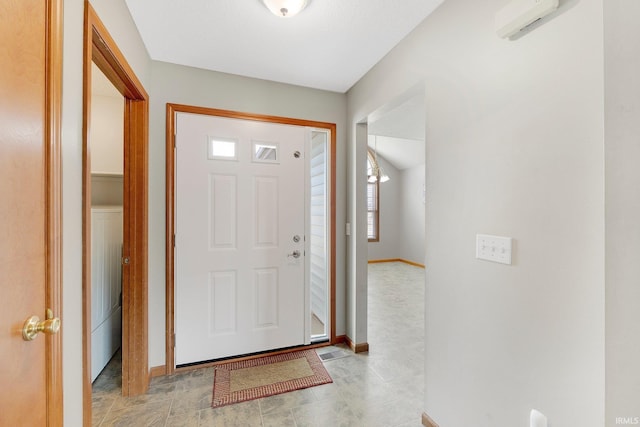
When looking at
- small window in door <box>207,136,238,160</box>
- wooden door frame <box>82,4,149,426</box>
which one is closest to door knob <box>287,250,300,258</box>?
small window in door <box>207,136,238,160</box>

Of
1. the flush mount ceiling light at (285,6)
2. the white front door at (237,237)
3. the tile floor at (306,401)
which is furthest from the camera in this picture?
the white front door at (237,237)

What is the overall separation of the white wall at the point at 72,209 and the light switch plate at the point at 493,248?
172 cm

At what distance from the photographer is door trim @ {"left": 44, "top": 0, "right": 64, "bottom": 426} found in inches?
32.5

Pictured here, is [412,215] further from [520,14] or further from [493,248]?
[520,14]

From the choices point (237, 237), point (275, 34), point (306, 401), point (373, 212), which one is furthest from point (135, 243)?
point (373, 212)

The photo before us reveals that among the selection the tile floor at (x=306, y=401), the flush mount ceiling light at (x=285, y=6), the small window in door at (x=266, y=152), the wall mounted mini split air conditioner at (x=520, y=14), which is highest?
the flush mount ceiling light at (x=285, y=6)

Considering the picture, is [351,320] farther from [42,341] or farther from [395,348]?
[42,341]

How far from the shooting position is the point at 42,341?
2.64ft

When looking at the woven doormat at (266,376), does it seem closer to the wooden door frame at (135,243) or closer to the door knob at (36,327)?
the wooden door frame at (135,243)

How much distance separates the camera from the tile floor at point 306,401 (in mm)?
1589

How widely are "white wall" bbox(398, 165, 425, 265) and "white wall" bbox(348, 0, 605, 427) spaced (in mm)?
5164

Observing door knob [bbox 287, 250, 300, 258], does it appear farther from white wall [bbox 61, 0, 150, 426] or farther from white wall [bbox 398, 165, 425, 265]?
white wall [bbox 398, 165, 425, 265]

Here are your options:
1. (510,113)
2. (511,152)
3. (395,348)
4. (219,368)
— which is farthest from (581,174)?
(219,368)

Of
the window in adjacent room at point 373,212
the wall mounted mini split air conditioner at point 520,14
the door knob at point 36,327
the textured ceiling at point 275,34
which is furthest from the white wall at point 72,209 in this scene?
the window in adjacent room at point 373,212
